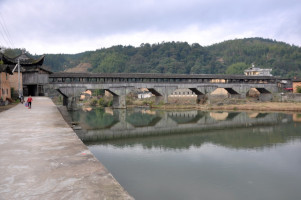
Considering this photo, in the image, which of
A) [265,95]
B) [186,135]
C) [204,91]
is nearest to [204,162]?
[186,135]

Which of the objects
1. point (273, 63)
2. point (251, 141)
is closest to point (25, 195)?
point (251, 141)

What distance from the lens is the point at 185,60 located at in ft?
389

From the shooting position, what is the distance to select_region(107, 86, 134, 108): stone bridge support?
133 feet

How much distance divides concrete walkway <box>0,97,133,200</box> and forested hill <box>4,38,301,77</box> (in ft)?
328

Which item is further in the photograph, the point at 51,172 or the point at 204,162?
the point at 204,162

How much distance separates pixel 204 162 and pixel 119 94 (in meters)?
30.1

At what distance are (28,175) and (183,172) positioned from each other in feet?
23.4

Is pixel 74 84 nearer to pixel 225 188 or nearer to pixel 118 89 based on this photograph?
pixel 118 89

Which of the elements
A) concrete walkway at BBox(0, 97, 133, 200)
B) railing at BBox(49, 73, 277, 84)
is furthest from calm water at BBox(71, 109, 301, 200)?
railing at BBox(49, 73, 277, 84)

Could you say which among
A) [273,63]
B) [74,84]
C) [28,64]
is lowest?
[74,84]

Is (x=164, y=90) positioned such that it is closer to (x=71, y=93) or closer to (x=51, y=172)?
(x=71, y=93)

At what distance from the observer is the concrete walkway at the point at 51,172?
4016 mm

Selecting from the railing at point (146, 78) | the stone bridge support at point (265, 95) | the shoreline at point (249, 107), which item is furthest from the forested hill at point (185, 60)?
the shoreline at point (249, 107)

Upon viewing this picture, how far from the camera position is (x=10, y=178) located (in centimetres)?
466
